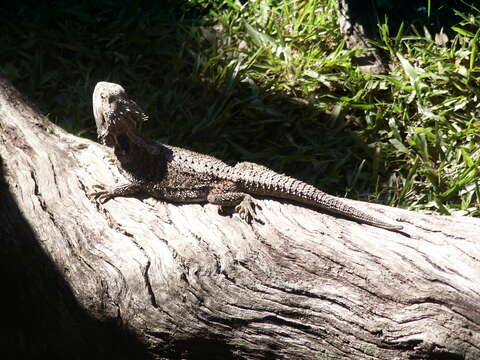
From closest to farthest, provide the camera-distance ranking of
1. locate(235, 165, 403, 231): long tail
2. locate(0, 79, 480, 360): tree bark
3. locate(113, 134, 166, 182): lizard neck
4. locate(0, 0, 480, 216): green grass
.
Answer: locate(0, 79, 480, 360): tree bark, locate(235, 165, 403, 231): long tail, locate(113, 134, 166, 182): lizard neck, locate(0, 0, 480, 216): green grass

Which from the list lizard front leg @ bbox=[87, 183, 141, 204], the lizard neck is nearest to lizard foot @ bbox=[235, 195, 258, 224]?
the lizard neck

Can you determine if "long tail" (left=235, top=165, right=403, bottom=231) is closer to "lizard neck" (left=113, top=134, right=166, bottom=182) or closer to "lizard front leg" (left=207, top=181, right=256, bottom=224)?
"lizard front leg" (left=207, top=181, right=256, bottom=224)

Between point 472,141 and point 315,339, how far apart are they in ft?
8.13

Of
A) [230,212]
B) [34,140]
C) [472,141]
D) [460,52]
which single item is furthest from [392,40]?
[34,140]

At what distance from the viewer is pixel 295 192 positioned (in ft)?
11.9

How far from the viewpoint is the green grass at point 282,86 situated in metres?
4.74

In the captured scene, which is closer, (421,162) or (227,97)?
(421,162)

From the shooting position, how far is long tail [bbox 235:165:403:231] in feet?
11.6

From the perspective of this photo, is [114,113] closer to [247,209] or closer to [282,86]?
[247,209]

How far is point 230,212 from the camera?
3.73m

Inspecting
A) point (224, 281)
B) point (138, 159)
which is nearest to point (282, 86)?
point (138, 159)

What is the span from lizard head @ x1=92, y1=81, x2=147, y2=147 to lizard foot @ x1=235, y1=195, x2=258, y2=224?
3.21ft

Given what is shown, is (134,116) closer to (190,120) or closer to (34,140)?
(34,140)

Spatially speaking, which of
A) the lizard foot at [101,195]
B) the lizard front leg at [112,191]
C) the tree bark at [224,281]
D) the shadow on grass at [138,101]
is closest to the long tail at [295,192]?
the tree bark at [224,281]
